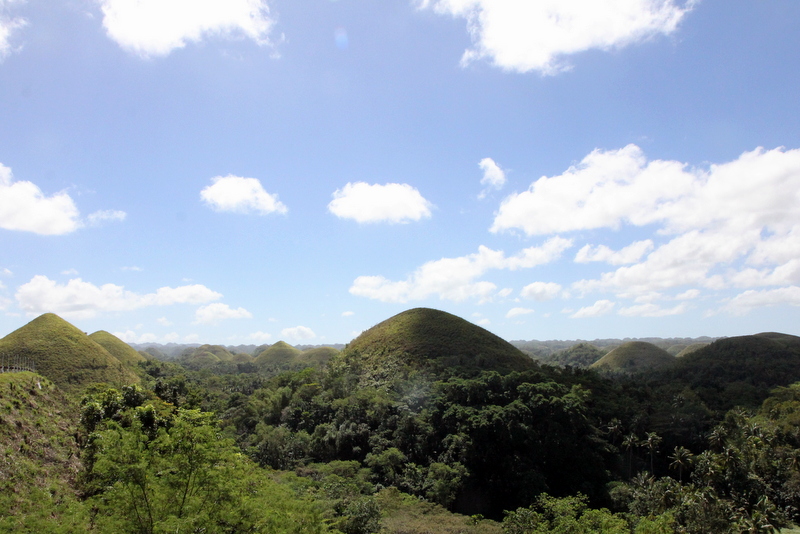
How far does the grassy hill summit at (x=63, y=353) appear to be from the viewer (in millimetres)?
51438

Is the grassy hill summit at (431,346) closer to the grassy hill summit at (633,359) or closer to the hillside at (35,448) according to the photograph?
the hillside at (35,448)

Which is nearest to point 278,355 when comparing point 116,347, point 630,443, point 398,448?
point 116,347

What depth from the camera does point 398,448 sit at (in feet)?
112

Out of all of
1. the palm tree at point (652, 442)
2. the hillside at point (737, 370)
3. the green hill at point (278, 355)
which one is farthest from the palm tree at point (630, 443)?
the green hill at point (278, 355)

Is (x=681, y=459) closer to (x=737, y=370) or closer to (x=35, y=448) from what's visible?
(x=737, y=370)

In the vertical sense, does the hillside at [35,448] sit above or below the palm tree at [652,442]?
above

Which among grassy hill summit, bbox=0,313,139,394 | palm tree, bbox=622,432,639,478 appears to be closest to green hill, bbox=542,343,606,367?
palm tree, bbox=622,432,639,478

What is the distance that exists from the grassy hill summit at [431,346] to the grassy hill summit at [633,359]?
184ft

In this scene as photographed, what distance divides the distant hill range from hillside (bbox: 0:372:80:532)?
28.3 meters

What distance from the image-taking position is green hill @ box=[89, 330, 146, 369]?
81.6 m

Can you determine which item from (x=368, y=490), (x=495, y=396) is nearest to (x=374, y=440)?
(x=368, y=490)

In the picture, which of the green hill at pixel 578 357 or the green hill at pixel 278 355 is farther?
the green hill at pixel 278 355

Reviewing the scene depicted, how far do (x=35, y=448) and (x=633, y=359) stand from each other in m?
114

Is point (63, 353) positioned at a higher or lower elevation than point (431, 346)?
lower
